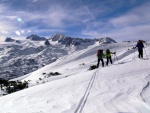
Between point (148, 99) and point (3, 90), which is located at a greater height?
point (148, 99)

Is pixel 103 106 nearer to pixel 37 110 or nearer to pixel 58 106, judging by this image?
pixel 58 106

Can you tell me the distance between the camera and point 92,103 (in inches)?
345

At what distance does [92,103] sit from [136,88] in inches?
114

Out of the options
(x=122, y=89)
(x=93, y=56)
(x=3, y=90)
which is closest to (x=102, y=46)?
(x=93, y=56)

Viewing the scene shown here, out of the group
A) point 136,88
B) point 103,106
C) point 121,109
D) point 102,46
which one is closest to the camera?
point 121,109

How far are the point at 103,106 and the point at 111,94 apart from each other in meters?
1.84

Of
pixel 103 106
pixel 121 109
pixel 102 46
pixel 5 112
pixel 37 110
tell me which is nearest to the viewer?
pixel 121 109

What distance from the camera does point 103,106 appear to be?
820 centimetres

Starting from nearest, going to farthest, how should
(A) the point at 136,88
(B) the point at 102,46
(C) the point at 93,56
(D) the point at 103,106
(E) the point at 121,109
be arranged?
(E) the point at 121,109
(D) the point at 103,106
(A) the point at 136,88
(C) the point at 93,56
(B) the point at 102,46

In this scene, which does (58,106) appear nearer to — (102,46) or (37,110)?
(37,110)

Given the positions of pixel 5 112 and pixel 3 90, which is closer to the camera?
pixel 5 112

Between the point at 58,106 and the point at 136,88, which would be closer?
the point at 58,106

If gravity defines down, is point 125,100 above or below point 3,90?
above

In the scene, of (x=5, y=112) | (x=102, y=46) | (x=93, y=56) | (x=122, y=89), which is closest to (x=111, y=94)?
(x=122, y=89)
